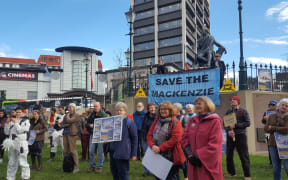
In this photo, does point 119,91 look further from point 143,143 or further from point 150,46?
point 150,46

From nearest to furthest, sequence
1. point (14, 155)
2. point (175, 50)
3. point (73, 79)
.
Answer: point (14, 155), point (73, 79), point (175, 50)

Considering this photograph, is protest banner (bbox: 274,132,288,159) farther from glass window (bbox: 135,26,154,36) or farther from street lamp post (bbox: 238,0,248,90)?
glass window (bbox: 135,26,154,36)

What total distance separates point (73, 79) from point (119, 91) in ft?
120

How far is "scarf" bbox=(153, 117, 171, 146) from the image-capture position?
178 inches

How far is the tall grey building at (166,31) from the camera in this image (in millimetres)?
58906

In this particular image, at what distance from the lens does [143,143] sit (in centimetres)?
740

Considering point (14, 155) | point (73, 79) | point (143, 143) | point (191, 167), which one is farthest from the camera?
point (73, 79)

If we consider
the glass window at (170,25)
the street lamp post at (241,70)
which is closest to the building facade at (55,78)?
the glass window at (170,25)

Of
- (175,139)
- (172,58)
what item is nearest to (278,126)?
(175,139)

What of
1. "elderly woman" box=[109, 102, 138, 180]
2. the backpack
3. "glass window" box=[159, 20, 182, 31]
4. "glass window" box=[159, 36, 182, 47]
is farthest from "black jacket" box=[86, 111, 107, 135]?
"glass window" box=[159, 20, 182, 31]

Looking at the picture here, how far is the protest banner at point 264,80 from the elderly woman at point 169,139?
866cm

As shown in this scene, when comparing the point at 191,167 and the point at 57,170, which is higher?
the point at 191,167

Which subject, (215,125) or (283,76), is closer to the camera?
(215,125)

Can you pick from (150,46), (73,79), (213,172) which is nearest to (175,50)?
(150,46)
